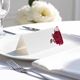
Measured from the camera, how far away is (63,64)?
483mm

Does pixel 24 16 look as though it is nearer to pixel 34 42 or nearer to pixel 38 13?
pixel 38 13

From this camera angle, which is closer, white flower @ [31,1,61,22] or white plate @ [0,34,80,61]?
white plate @ [0,34,80,61]

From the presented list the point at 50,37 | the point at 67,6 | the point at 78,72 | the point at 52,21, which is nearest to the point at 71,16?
the point at 67,6

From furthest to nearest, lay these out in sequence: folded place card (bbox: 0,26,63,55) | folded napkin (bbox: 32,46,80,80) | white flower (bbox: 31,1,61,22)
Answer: white flower (bbox: 31,1,61,22), folded place card (bbox: 0,26,63,55), folded napkin (bbox: 32,46,80,80)

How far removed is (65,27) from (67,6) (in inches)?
77.3

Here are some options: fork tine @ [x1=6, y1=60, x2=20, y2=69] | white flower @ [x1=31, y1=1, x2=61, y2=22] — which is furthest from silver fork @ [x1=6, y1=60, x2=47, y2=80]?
white flower @ [x1=31, y1=1, x2=61, y2=22]

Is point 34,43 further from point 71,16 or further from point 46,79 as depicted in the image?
point 71,16

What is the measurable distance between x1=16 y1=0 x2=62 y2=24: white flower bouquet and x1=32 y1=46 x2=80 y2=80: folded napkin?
0.45 meters

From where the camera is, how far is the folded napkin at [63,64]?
1.44 ft

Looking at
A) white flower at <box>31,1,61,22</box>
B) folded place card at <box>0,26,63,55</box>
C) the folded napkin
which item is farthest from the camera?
white flower at <box>31,1,61,22</box>

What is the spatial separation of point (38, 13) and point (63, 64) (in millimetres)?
525

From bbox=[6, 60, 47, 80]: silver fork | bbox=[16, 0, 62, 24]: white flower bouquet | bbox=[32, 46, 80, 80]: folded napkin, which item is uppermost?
bbox=[16, 0, 62, 24]: white flower bouquet

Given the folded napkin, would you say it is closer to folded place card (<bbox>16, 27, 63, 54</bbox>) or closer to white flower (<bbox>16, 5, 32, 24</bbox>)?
folded place card (<bbox>16, 27, 63, 54</bbox>)

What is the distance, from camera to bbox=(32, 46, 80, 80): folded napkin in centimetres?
44
